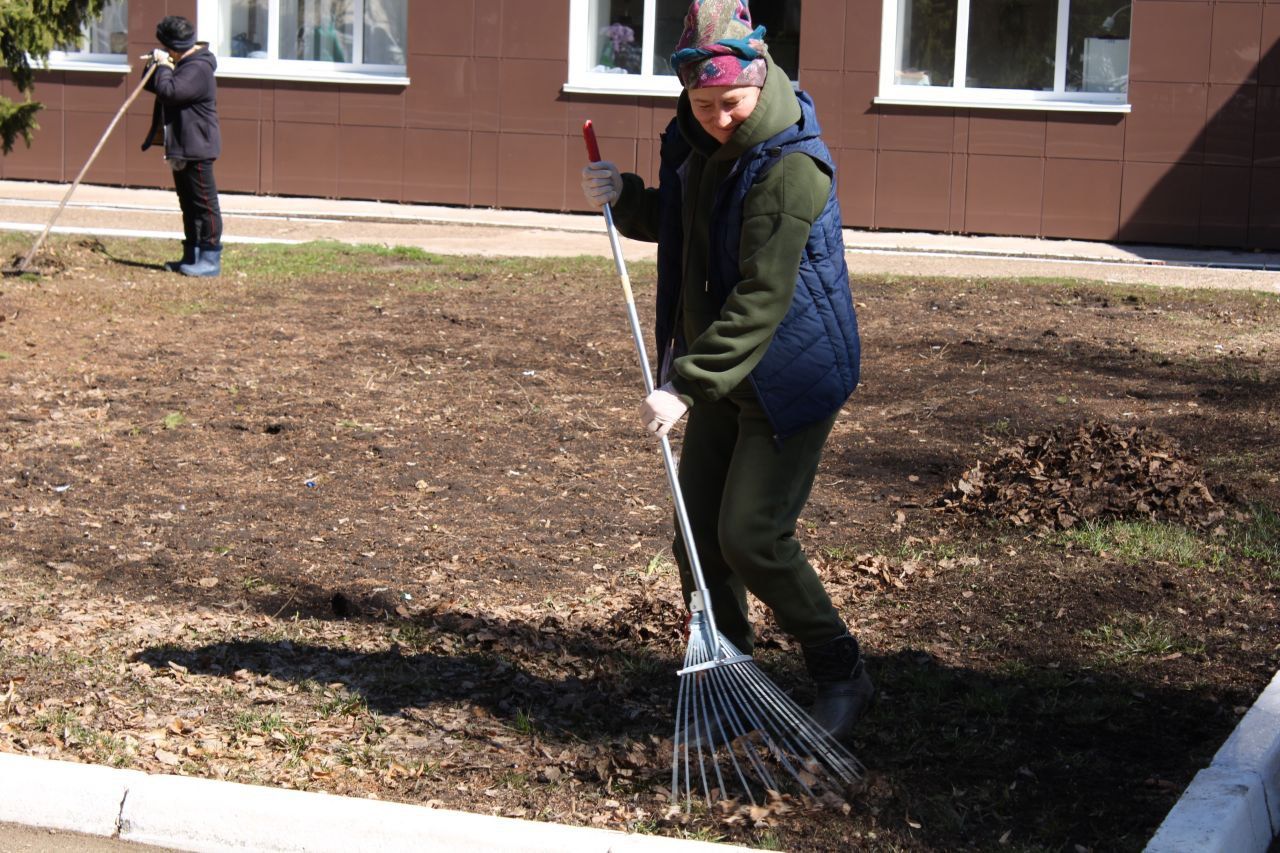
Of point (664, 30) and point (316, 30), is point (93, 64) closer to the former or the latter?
point (316, 30)

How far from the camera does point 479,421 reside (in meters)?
8.02

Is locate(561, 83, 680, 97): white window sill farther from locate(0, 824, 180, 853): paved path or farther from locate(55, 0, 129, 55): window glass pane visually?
locate(0, 824, 180, 853): paved path

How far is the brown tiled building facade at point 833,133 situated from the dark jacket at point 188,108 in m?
5.26

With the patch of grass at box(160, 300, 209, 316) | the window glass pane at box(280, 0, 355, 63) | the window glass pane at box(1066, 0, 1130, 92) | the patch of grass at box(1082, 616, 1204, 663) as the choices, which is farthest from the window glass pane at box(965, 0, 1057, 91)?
the patch of grass at box(1082, 616, 1204, 663)

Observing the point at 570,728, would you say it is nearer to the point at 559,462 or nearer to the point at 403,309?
the point at 559,462

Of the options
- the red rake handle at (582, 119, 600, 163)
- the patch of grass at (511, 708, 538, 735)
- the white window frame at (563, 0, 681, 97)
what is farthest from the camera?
the white window frame at (563, 0, 681, 97)

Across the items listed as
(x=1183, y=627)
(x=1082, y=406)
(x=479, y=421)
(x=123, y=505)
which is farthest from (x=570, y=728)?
(x=1082, y=406)

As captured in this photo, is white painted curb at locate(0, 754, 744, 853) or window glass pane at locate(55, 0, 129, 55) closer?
white painted curb at locate(0, 754, 744, 853)

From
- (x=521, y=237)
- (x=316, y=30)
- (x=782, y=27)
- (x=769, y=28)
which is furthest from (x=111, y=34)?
(x=782, y=27)

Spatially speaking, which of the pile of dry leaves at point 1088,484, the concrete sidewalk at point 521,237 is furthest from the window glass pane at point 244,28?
→ the pile of dry leaves at point 1088,484

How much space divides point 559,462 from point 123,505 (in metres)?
1.95

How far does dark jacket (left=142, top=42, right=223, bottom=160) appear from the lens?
11.6 metres

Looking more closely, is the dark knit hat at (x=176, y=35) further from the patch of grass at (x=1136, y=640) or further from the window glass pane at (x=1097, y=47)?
the patch of grass at (x=1136, y=640)

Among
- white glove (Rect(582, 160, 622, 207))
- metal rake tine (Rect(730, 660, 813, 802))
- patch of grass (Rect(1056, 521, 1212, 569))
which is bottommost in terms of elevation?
metal rake tine (Rect(730, 660, 813, 802))
